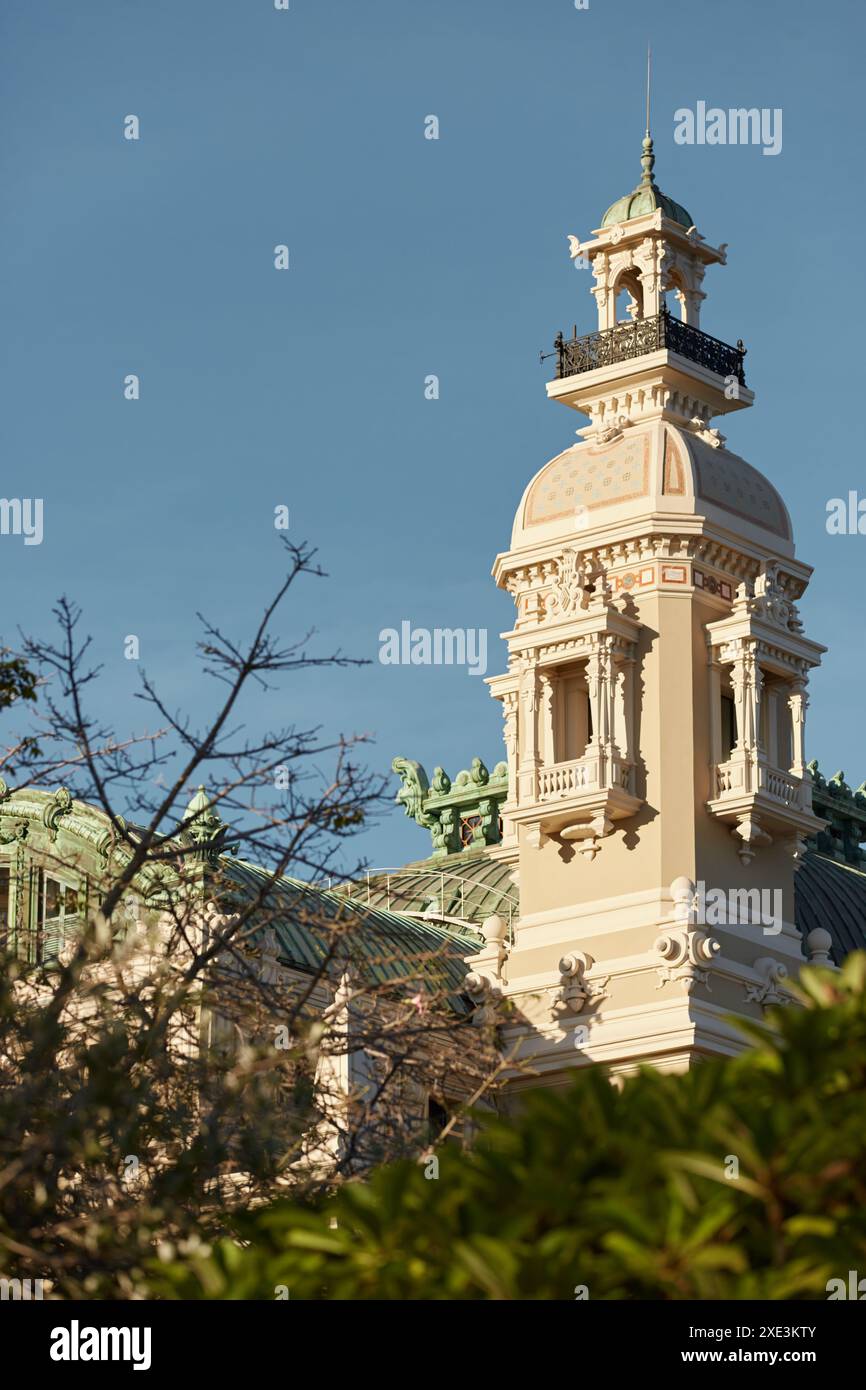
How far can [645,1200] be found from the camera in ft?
39.4

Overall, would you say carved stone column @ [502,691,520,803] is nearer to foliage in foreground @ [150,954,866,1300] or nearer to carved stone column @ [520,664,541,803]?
carved stone column @ [520,664,541,803]

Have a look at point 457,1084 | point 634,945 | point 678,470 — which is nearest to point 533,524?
point 678,470

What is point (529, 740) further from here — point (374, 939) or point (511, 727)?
point (374, 939)

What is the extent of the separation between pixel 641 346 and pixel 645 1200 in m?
37.0

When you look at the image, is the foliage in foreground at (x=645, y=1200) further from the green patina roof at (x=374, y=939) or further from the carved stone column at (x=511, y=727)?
the carved stone column at (x=511, y=727)

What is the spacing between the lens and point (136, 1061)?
19.0m

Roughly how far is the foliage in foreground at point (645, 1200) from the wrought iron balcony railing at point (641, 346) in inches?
1409

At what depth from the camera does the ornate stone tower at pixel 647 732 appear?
43.7 metres

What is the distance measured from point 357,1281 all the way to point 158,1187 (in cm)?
513

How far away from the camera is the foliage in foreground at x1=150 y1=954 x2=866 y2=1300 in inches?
464

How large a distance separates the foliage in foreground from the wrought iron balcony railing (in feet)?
117

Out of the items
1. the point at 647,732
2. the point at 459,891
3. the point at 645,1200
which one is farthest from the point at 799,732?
the point at 645,1200

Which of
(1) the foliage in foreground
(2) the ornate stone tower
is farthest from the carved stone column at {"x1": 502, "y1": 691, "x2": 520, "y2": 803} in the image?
(1) the foliage in foreground
